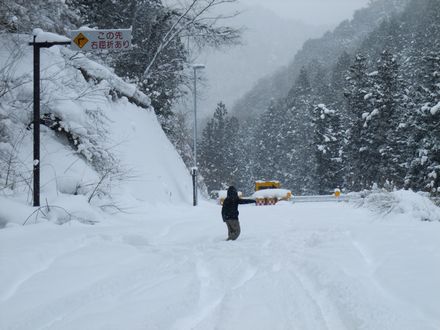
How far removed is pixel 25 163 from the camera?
9.90m

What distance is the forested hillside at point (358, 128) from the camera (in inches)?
1153

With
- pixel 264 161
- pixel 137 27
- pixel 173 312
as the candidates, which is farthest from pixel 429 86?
pixel 264 161

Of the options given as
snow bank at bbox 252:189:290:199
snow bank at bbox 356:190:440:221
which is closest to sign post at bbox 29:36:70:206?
snow bank at bbox 356:190:440:221

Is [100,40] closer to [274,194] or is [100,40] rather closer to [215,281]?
[215,281]

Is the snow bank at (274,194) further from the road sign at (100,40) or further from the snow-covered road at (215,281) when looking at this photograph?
the road sign at (100,40)

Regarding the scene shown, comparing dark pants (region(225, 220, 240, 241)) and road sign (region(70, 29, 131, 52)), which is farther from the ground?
road sign (region(70, 29, 131, 52))

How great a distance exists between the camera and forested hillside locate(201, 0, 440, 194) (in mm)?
29291

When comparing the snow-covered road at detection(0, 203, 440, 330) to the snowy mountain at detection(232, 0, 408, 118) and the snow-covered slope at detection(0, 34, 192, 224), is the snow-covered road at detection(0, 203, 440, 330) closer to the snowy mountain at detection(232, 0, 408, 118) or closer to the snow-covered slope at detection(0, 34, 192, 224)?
the snow-covered slope at detection(0, 34, 192, 224)

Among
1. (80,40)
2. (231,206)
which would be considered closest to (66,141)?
(80,40)

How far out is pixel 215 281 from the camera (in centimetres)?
555

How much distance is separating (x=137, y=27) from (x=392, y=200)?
16.1 m

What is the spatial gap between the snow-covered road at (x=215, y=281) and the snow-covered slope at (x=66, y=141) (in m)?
1.77

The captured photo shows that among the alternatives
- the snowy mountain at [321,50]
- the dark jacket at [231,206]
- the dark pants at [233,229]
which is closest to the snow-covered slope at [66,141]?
the dark jacket at [231,206]

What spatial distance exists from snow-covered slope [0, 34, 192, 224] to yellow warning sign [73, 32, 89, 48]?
7.74ft
